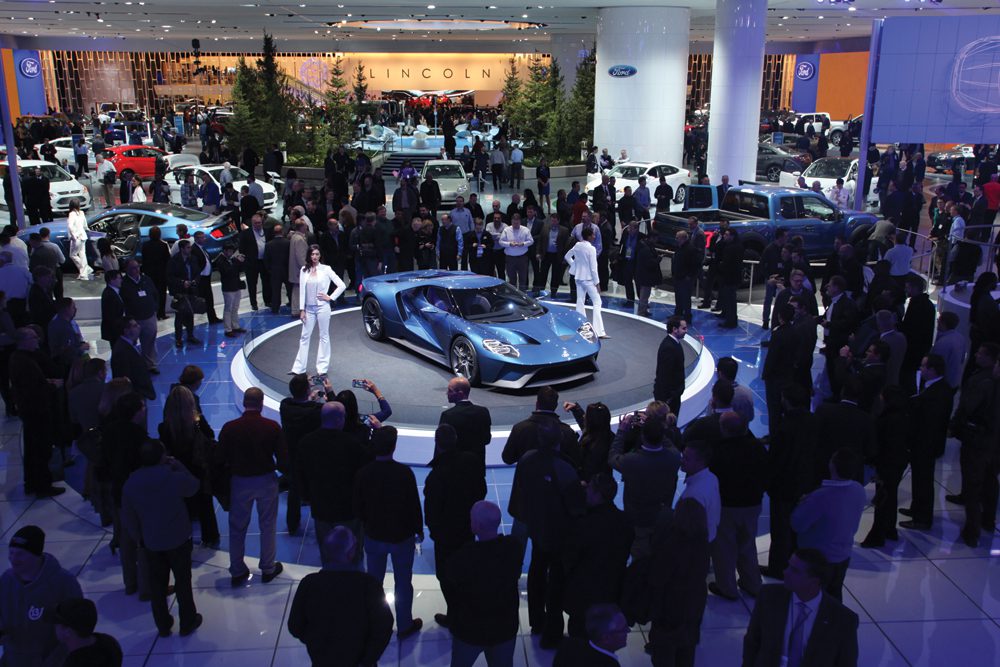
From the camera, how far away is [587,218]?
46.3ft

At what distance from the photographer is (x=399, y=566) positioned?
6180mm

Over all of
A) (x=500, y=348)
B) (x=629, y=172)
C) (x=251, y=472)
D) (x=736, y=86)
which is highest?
(x=736, y=86)

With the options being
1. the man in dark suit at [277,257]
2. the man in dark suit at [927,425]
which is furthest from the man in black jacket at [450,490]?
the man in dark suit at [277,257]

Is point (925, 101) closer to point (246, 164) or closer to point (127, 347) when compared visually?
point (127, 347)

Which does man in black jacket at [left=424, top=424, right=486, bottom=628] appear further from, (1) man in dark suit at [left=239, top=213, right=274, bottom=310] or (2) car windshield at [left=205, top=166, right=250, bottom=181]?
(2) car windshield at [left=205, top=166, right=250, bottom=181]

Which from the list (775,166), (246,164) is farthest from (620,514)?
(775,166)

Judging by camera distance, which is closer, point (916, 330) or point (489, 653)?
point (489, 653)

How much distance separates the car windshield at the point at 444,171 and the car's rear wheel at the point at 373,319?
42.4 feet

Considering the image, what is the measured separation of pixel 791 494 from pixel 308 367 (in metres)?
7.05

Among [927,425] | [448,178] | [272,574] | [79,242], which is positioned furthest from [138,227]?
[927,425]

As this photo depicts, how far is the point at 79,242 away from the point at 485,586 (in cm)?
1405

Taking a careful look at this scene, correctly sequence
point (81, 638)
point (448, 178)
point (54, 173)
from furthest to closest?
point (448, 178), point (54, 173), point (81, 638)

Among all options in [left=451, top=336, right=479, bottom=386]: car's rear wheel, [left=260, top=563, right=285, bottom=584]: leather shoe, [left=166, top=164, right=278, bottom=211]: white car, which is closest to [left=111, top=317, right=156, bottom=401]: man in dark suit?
[left=260, top=563, right=285, bottom=584]: leather shoe

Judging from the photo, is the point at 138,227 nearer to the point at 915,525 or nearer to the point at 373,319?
the point at 373,319
